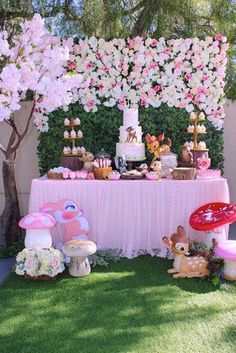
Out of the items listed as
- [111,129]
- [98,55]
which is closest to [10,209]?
[111,129]

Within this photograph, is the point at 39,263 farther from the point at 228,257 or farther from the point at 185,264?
the point at 228,257

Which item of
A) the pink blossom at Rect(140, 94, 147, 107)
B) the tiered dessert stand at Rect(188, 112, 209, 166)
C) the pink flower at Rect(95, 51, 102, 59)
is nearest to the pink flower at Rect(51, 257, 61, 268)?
the tiered dessert stand at Rect(188, 112, 209, 166)

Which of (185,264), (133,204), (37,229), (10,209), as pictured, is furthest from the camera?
(10,209)

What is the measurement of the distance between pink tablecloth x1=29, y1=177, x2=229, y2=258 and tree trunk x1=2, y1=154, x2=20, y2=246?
1.23 ft

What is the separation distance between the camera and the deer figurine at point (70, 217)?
406 centimetres

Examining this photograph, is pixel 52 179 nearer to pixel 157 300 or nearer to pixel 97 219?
pixel 97 219

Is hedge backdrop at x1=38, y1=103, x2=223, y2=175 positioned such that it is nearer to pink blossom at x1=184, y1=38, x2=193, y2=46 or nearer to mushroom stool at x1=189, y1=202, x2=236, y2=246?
pink blossom at x1=184, y1=38, x2=193, y2=46

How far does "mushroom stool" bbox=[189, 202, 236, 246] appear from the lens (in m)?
3.79

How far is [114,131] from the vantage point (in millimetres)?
5195

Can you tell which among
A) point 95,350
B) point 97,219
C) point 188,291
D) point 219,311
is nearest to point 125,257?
point 97,219

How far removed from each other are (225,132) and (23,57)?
111 inches

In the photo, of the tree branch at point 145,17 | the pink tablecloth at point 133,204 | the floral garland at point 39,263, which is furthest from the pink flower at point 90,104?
the floral garland at point 39,263

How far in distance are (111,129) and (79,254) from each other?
1981 mm

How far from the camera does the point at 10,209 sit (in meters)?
4.56
